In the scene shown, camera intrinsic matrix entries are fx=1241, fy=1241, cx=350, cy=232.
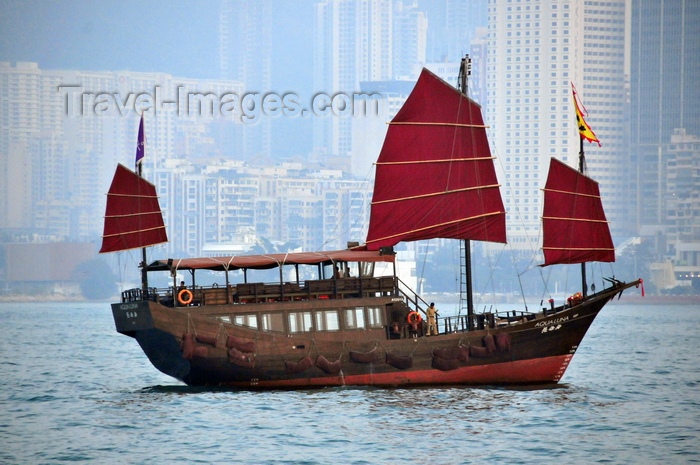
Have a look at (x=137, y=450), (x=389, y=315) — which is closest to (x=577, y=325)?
(x=389, y=315)

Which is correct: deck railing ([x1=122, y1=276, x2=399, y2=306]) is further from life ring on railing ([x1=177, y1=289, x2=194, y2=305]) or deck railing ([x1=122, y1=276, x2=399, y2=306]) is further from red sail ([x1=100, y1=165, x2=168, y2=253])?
red sail ([x1=100, y1=165, x2=168, y2=253])

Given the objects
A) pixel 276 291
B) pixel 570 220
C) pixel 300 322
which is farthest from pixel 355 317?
pixel 570 220

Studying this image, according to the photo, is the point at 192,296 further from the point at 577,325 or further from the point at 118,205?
the point at 577,325

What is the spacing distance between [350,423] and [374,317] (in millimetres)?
7599

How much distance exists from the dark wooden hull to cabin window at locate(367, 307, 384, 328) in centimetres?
26

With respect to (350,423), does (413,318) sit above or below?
above

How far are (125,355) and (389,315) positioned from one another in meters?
26.0

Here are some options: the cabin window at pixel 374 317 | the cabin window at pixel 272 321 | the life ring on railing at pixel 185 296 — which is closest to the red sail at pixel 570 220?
the cabin window at pixel 374 317

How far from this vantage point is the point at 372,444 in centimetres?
2948

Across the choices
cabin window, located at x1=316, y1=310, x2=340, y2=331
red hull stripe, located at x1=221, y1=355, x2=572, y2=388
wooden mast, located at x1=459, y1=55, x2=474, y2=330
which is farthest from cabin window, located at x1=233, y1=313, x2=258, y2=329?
wooden mast, located at x1=459, y1=55, x2=474, y2=330

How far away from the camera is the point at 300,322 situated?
38.6 metres

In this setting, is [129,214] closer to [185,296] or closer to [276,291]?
[185,296]

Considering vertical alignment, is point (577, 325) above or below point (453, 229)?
below

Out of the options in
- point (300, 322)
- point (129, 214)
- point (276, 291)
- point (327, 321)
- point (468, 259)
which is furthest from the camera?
point (129, 214)
